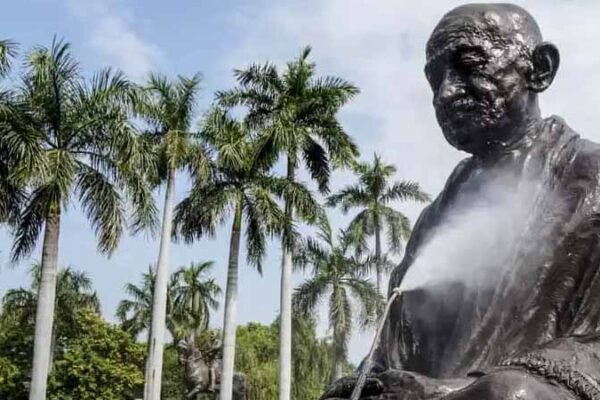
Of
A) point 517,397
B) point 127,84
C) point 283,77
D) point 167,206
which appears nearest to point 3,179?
point 127,84

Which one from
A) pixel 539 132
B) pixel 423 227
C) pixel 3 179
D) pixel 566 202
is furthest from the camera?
pixel 3 179

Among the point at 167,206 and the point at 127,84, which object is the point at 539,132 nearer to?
the point at 127,84

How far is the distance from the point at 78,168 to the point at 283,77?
344 inches

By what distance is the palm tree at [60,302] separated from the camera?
1681 inches

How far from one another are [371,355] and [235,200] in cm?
2323

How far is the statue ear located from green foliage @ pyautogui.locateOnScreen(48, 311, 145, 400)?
41332 mm

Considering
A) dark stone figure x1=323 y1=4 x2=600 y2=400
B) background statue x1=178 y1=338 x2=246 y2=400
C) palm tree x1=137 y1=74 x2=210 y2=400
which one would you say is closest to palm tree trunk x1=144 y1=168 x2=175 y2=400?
palm tree x1=137 y1=74 x2=210 y2=400

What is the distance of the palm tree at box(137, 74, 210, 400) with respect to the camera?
2661 cm

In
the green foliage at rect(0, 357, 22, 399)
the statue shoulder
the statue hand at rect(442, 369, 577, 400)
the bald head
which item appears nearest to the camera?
the statue hand at rect(442, 369, 577, 400)

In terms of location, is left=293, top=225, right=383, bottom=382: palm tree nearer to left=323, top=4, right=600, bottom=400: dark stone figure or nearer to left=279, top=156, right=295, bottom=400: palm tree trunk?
left=279, top=156, right=295, bottom=400: palm tree trunk

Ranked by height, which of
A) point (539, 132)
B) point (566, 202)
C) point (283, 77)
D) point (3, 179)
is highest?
point (283, 77)

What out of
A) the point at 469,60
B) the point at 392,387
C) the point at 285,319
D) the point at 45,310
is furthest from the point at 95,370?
the point at 392,387

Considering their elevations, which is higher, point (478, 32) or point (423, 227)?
point (478, 32)

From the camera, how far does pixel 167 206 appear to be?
27188 mm
